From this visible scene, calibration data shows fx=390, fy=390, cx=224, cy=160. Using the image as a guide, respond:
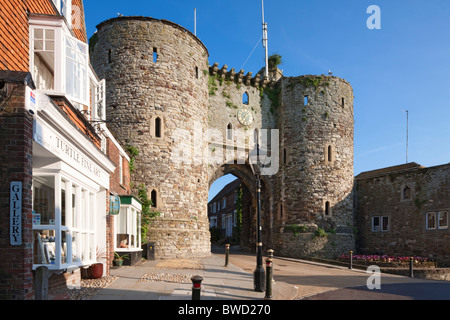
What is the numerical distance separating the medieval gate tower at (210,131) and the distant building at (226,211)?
13116mm

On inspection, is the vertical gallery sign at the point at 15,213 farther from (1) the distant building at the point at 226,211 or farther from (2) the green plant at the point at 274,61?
(1) the distant building at the point at 226,211

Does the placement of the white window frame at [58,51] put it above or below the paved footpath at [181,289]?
above

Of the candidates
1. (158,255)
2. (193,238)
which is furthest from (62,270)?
(193,238)

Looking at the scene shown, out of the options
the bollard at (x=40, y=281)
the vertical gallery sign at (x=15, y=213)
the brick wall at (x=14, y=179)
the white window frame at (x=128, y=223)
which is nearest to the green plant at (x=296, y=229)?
the white window frame at (x=128, y=223)

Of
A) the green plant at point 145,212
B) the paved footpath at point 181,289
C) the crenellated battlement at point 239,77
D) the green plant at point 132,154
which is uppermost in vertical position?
the crenellated battlement at point 239,77

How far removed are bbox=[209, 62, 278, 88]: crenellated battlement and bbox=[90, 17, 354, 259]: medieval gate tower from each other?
69 millimetres

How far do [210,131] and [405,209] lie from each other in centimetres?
1316

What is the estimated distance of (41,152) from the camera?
269 inches

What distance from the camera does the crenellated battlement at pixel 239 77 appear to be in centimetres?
2566

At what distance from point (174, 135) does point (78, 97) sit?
1242cm

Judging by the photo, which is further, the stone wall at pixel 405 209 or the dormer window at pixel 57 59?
the stone wall at pixel 405 209

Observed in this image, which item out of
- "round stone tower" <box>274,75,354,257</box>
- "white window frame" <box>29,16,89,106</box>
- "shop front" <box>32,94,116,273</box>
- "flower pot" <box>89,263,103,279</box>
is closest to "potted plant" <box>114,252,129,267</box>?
"flower pot" <box>89,263,103,279</box>

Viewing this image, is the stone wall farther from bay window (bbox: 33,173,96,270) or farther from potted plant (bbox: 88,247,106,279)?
bay window (bbox: 33,173,96,270)
